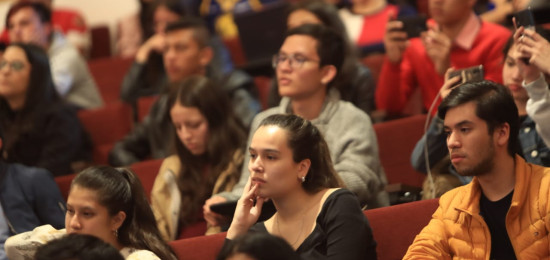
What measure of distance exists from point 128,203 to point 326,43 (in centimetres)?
81

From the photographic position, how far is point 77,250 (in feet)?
5.21

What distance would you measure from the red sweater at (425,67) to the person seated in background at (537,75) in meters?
0.49

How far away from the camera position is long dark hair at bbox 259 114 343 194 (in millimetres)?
1948

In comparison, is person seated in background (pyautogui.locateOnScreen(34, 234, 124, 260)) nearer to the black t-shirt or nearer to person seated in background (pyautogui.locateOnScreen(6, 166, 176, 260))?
person seated in background (pyautogui.locateOnScreen(6, 166, 176, 260))

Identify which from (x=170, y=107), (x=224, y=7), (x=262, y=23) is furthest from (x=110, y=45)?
(x=170, y=107)

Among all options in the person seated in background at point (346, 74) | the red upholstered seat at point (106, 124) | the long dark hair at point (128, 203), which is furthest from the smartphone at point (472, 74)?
the red upholstered seat at point (106, 124)

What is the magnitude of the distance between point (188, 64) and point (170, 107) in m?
0.57

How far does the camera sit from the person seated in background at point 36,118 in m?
2.95

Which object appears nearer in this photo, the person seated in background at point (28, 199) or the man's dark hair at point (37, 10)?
the person seated in background at point (28, 199)

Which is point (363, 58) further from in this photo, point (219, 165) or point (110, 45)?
point (110, 45)

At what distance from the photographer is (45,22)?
12.2ft

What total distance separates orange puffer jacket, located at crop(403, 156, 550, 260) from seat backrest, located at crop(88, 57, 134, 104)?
249 cm

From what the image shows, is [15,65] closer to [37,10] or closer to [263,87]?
[37,10]

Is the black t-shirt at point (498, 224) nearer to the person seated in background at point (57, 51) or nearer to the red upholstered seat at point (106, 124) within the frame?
the red upholstered seat at point (106, 124)
